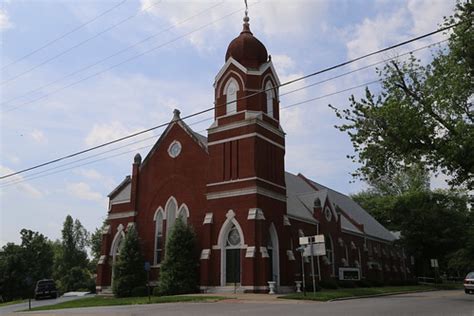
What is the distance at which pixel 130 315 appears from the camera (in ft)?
60.7

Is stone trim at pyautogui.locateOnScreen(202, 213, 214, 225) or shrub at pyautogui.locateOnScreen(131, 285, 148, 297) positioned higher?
stone trim at pyautogui.locateOnScreen(202, 213, 214, 225)

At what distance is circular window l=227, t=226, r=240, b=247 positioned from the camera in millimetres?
33281

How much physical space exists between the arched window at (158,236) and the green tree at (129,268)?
4.51 ft

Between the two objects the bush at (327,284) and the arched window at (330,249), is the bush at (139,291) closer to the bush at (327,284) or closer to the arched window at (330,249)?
the bush at (327,284)

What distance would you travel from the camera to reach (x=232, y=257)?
33.2 m

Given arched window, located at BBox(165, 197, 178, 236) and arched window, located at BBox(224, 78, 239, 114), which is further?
arched window, located at BBox(165, 197, 178, 236)

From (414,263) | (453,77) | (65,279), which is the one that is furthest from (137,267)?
(414,263)

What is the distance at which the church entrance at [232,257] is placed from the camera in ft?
107

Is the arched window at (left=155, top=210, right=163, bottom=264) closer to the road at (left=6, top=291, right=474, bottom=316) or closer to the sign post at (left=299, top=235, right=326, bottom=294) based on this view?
the sign post at (left=299, top=235, right=326, bottom=294)

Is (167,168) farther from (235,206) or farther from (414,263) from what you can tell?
(414,263)

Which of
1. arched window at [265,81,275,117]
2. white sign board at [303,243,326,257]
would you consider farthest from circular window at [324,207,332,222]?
white sign board at [303,243,326,257]

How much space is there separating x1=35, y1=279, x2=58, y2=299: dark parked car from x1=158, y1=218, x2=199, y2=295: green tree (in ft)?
41.9

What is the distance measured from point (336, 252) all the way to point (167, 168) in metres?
17.5

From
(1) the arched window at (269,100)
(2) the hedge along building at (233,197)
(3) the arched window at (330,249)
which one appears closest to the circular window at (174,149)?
(2) the hedge along building at (233,197)
